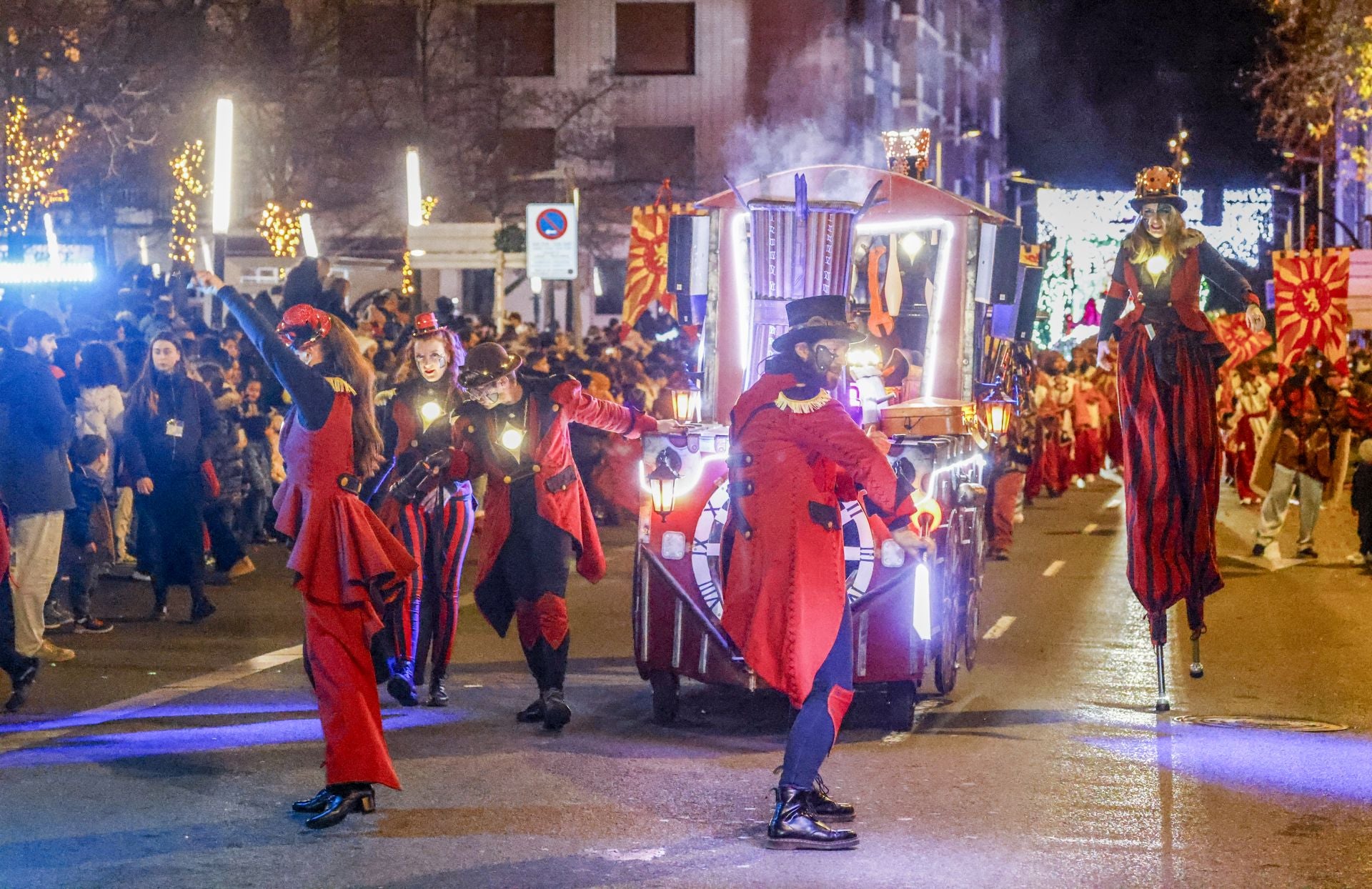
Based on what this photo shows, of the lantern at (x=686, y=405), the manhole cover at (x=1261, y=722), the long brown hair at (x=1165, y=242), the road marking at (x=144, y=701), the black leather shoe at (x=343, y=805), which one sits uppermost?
the long brown hair at (x=1165, y=242)

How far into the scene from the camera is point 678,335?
30.2 meters

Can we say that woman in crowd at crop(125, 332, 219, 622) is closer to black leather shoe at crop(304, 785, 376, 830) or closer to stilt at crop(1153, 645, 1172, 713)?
black leather shoe at crop(304, 785, 376, 830)

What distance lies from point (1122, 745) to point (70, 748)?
482 cm

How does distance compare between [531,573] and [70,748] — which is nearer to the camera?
[70,748]

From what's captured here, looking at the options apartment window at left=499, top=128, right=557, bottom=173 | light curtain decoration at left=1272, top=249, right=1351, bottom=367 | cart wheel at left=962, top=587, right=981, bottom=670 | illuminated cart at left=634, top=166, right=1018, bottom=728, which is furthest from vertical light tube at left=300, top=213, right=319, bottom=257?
apartment window at left=499, top=128, right=557, bottom=173

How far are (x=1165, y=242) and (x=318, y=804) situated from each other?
5045 mm

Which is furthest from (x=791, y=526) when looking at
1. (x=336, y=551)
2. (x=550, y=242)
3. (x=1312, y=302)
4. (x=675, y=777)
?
(x=1312, y=302)

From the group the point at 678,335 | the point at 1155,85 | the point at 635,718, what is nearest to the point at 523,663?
the point at 635,718

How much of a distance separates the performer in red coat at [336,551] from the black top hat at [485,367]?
185cm

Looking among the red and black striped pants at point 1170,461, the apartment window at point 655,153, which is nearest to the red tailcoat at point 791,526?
the red and black striped pants at point 1170,461

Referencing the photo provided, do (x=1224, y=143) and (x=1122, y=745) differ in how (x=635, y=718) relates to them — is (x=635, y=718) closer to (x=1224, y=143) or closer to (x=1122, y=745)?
(x=1122, y=745)

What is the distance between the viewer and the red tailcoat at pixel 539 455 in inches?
372

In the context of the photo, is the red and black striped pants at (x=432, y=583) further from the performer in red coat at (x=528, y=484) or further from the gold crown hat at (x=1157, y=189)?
the gold crown hat at (x=1157, y=189)

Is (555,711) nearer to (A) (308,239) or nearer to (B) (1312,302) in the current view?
(A) (308,239)
